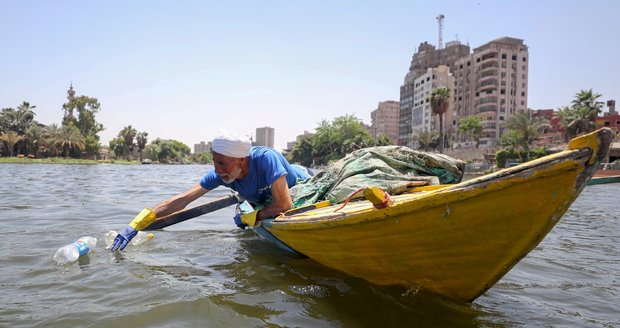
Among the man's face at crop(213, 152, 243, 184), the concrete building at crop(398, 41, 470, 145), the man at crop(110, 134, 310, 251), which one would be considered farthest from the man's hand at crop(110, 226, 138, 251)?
the concrete building at crop(398, 41, 470, 145)

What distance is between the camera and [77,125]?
72.7 metres

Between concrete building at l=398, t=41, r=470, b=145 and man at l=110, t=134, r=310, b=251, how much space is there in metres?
86.7

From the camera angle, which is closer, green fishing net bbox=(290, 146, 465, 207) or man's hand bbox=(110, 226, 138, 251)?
green fishing net bbox=(290, 146, 465, 207)

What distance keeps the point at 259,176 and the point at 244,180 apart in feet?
0.54

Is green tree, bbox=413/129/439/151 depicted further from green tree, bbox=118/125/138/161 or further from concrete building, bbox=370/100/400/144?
green tree, bbox=118/125/138/161

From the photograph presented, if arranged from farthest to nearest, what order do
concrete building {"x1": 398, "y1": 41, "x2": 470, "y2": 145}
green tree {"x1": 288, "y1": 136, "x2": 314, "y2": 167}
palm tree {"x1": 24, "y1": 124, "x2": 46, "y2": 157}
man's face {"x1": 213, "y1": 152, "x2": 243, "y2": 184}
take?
concrete building {"x1": 398, "y1": 41, "x2": 470, "y2": 145} → green tree {"x1": 288, "y1": 136, "x2": 314, "y2": 167} → palm tree {"x1": 24, "y1": 124, "x2": 46, "y2": 157} → man's face {"x1": 213, "y1": 152, "x2": 243, "y2": 184}

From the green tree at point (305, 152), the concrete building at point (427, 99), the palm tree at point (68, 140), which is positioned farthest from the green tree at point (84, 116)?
the concrete building at point (427, 99)

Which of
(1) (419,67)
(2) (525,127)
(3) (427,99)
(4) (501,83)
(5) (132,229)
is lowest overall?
(5) (132,229)

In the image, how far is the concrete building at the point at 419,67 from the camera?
3637 inches

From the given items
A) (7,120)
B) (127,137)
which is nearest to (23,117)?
(7,120)

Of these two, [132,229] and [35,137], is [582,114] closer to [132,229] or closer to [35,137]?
[132,229]

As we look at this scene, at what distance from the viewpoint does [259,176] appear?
396 centimetres

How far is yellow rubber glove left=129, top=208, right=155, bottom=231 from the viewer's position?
4.21 meters

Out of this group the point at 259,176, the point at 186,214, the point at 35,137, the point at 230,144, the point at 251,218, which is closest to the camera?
the point at 230,144
